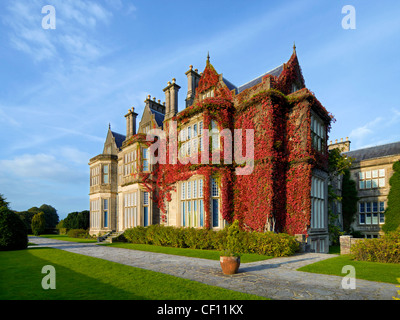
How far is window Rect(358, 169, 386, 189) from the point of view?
81.3 feet

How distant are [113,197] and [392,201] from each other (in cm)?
2863

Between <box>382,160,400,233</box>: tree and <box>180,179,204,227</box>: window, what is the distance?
1785cm

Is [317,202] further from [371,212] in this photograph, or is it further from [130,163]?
[130,163]

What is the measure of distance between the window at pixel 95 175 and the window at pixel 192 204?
53.9 ft

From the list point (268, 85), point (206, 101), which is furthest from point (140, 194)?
point (268, 85)

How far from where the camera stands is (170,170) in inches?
807

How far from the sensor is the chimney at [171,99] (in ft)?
74.8

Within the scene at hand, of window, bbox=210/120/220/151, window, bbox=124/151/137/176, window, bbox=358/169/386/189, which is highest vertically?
window, bbox=210/120/220/151

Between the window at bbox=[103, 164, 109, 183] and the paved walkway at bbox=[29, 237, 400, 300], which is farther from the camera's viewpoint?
the window at bbox=[103, 164, 109, 183]

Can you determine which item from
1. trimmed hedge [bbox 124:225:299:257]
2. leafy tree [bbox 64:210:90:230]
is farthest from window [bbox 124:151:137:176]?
leafy tree [bbox 64:210:90:230]

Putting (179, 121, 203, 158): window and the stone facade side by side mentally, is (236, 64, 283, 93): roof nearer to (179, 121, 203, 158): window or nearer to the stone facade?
(179, 121, 203, 158): window
